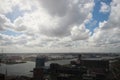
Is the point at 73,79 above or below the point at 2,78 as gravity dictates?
below

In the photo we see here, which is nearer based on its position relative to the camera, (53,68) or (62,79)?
(62,79)

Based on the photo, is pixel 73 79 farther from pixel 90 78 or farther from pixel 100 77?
pixel 100 77

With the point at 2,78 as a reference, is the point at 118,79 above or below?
below

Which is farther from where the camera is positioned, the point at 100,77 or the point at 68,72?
the point at 68,72

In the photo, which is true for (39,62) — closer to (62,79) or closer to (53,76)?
(53,76)

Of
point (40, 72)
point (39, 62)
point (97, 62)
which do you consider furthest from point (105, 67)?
point (40, 72)

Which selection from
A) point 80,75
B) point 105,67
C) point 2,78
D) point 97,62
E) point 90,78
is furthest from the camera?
point 97,62

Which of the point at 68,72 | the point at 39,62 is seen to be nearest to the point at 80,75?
the point at 68,72

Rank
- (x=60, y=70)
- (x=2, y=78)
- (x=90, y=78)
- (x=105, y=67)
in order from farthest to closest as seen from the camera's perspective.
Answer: (x=105, y=67) → (x=60, y=70) → (x=90, y=78) → (x=2, y=78)

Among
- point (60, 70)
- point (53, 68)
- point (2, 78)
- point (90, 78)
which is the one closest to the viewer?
→ point (2, 78)
